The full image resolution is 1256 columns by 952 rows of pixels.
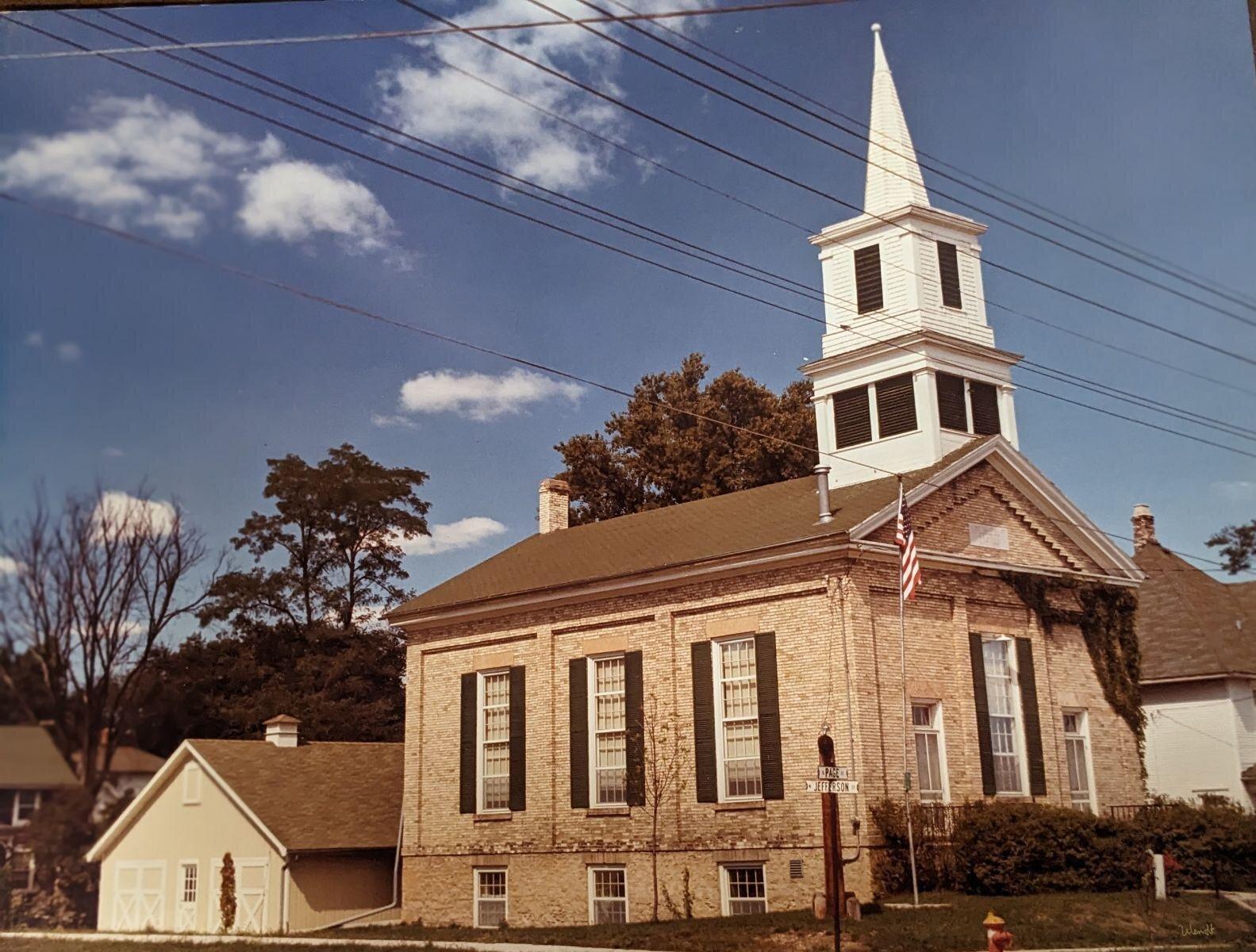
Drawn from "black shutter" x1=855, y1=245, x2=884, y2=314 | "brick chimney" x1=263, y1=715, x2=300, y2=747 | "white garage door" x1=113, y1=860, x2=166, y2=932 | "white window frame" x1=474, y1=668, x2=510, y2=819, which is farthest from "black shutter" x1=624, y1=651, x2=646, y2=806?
"white garage door" x1=113, y1=860, x2=166, y2=932

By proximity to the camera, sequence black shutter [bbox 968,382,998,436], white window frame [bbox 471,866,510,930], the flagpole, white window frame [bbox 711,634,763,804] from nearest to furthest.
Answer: the flagpole < white window frame [bbox 711,634,763,804] < white window frame [bbox 471,866,510,930] < black shutter [bbox 968,382,998,436]

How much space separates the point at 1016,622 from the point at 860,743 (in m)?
4.07

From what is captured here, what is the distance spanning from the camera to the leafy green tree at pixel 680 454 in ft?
88.5

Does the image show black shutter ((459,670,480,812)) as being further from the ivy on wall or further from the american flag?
the ivy on wall

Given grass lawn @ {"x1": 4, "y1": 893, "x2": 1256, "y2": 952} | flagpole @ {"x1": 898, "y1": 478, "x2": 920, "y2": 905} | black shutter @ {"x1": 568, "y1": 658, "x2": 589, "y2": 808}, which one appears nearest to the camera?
grass lawn @ {"x1": 4, "y1": 893, "x2": 1256, "y2": 952}

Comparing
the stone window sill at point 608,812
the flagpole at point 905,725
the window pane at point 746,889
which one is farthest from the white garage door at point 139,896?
the stone window sill at point 608,812

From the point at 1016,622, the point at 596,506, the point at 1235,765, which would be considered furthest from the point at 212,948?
the point at 596,506

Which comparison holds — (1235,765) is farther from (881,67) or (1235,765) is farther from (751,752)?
(881,67)

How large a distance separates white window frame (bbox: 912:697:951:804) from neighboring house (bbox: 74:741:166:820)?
11.1m

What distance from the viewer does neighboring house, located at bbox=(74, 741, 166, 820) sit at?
7543 millimetres

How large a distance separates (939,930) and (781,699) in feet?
14.1

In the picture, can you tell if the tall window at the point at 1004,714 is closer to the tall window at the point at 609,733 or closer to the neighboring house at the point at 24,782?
the tall window at the point at 609,733

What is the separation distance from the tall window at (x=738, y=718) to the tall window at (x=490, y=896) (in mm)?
3344

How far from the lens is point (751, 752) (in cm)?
1652
